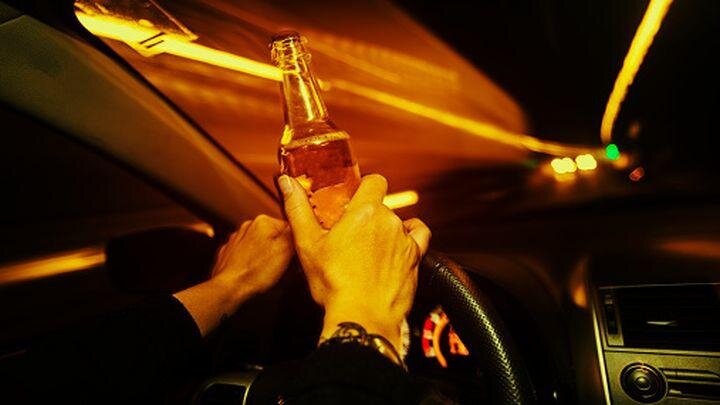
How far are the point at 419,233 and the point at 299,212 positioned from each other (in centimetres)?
38

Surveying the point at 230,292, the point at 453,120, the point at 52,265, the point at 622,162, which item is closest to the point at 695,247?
the point at 230,292

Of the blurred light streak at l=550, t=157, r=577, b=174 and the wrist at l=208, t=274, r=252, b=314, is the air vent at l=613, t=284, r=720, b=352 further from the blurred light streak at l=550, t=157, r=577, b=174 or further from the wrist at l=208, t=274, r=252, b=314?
the blurred light streak at l=550, t=157, r=577, b=174

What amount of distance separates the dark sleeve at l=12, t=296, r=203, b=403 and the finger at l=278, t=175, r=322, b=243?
2.75ft

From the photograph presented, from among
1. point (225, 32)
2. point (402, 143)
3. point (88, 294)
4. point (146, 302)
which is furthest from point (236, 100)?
point (402, 143)

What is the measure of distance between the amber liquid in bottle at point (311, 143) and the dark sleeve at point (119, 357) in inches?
33.7

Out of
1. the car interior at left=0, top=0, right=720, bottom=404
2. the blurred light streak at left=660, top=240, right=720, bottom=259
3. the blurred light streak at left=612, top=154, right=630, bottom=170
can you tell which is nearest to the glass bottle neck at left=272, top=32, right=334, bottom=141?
the car interior at left=0, top=0, right=720, bottom=404

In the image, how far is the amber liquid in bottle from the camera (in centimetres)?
147

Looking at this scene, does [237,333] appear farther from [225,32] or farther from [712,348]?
[712,348]

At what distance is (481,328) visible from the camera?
1553 millimetres

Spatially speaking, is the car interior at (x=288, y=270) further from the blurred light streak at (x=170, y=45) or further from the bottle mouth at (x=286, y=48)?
the bottle mouth at (x=286, y=48)

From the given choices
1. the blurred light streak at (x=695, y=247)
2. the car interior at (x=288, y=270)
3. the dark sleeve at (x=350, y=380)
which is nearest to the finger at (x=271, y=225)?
the car interior at (x=288, y=270)

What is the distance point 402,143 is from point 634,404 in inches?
863

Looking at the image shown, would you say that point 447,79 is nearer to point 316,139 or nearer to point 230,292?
point 230,292

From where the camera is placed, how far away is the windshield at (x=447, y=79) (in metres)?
3.02
